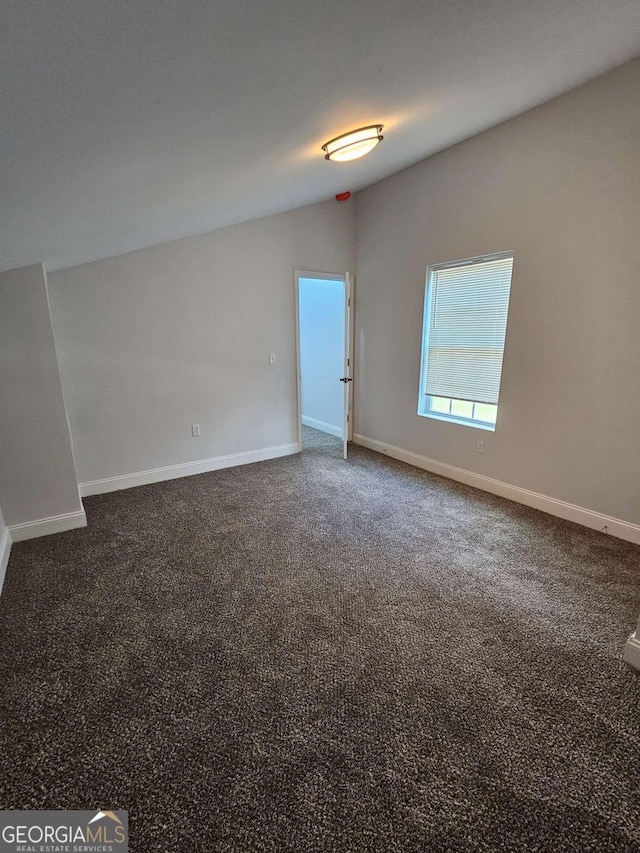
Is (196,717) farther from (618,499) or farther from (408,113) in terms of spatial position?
(408,113)

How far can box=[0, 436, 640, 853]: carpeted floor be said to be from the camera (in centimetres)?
113

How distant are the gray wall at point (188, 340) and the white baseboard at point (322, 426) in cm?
101

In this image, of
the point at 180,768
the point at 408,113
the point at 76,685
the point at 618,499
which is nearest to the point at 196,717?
the point at 180,768

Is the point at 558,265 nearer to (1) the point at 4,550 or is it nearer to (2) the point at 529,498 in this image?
(2) the point at 529,498

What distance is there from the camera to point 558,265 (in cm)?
272

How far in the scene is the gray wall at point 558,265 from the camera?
7.92 ft

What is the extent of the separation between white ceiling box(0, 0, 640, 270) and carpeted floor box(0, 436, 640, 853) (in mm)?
1922

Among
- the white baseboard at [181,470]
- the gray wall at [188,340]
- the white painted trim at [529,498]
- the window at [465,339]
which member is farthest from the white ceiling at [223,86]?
the white painted trim at [529,498]

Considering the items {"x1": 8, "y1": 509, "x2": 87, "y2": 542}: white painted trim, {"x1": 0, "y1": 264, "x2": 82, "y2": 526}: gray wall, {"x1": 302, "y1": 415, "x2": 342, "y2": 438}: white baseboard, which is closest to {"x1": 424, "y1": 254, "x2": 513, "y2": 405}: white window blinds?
{"x1": 302, "y1": 415, "x2": 342, "y2": 438}: white baseboard

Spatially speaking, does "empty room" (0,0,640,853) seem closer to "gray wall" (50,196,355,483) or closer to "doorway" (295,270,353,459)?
"gray wall" (50,196,355,483)

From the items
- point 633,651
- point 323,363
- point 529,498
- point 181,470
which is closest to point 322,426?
point 323,363

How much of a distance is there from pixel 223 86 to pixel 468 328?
2.79m

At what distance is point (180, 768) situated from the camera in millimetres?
1244

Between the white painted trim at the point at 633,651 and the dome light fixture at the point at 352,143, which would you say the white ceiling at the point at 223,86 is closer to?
the dome light fixture at the point at 352,143
